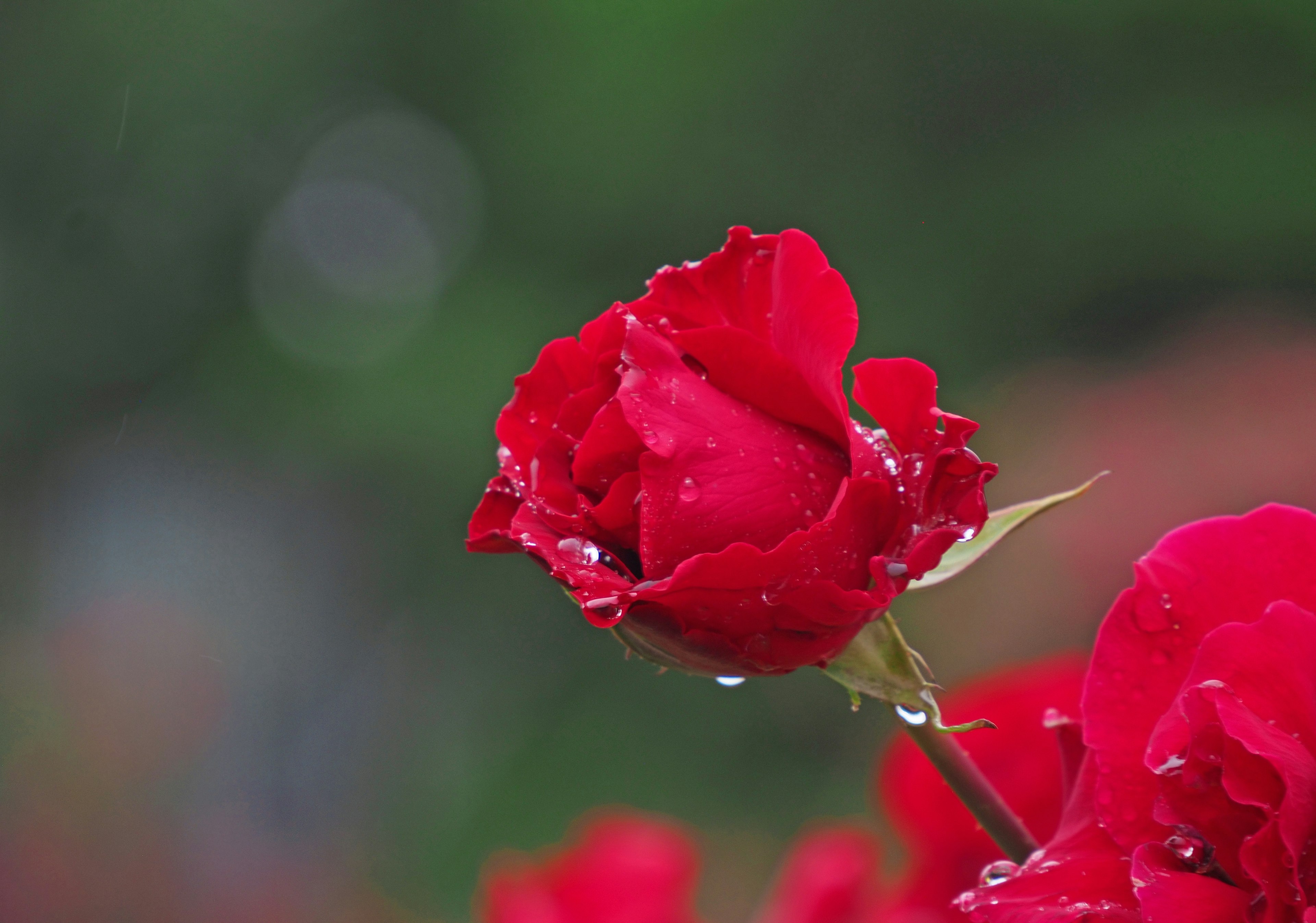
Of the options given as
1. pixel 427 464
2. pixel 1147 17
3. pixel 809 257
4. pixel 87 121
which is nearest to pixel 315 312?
pixel 427 464

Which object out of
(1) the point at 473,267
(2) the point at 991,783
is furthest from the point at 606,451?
(1) the point at 473,267

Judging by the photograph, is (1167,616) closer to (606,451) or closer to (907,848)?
(606,451)

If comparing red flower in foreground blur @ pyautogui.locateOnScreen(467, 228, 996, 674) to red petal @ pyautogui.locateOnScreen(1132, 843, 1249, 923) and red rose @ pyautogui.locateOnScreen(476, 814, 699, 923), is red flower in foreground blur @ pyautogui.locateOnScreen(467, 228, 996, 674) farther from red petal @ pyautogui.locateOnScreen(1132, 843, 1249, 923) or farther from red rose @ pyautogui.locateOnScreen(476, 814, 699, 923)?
red rose @ pyautogui.locateOnScreen(476, 814, 699, 923)

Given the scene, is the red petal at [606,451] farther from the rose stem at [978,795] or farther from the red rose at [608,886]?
the red rose at [608,886]

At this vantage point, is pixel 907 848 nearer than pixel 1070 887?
No

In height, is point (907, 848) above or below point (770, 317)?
below

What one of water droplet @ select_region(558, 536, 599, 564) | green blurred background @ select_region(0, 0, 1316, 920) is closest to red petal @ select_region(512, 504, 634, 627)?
water droplet @ select_region(558, 536, 599, 564)
